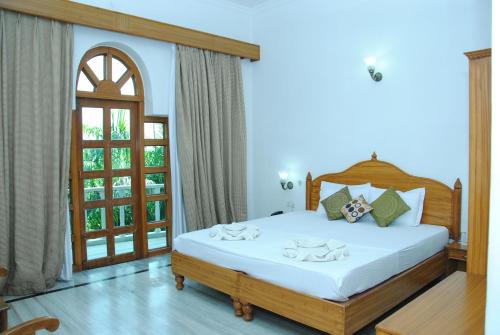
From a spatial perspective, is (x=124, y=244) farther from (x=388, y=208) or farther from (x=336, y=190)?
(x=388, y=208)

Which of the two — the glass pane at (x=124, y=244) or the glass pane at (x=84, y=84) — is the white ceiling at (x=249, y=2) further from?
the glass pane at (x=124, y=244)

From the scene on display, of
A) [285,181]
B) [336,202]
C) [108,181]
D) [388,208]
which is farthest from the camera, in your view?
[285,181]

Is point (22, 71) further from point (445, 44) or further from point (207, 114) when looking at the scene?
point (445, 44)

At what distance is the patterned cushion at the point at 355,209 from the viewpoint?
409cm

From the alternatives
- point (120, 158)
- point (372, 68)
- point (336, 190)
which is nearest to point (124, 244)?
point (120, 158)

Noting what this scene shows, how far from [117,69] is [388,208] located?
10.8 ft

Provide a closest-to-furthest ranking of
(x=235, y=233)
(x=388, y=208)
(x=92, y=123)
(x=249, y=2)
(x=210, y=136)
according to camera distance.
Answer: (x=235, y=233), (x=388, y=208), (x=92, y=123), (x=210, y=136), (x=249, y=2)

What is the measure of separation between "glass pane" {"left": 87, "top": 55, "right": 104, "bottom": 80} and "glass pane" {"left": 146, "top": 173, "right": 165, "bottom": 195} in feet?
4.13

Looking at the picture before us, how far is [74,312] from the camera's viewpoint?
129 inches

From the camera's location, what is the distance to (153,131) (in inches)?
196

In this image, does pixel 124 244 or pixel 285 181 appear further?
pixel 285 181

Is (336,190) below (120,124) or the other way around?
below

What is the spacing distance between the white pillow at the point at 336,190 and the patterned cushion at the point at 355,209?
173mm

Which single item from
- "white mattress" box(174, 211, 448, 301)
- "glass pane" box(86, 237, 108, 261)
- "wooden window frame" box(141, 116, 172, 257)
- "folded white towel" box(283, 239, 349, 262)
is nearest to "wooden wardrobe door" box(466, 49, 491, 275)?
"white mattress" box(174, 211, 448, 301)
